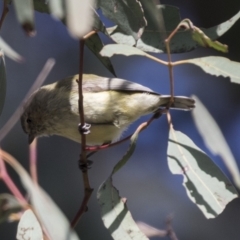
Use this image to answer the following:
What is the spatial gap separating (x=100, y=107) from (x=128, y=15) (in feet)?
2.87

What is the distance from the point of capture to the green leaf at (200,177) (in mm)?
1298

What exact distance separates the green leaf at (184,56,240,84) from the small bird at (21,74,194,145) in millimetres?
733

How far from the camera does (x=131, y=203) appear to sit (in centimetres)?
463

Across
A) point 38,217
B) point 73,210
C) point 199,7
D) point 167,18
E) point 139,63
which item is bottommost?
point 73,210

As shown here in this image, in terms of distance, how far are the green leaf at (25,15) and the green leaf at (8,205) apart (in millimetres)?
405

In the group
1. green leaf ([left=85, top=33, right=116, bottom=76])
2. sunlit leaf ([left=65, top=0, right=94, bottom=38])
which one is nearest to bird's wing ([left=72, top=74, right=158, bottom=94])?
green leaf ([left=85, top=33, right=116, bottom=76])

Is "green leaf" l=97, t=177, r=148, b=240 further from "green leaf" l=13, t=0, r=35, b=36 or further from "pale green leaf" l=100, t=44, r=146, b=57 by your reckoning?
"green leaf" l=13, t=0, r=35, b=36

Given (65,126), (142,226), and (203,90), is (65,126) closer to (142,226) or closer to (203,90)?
(142,226)

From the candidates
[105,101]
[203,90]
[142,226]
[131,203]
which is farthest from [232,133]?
[142,226]

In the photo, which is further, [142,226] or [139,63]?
[139,63]

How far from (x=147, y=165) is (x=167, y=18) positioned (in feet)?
12.2

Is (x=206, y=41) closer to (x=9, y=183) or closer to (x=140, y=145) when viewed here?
(x=9, y=183)

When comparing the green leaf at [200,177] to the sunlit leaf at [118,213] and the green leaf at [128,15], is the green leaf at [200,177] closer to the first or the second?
the sunlit leaf at [118,213]

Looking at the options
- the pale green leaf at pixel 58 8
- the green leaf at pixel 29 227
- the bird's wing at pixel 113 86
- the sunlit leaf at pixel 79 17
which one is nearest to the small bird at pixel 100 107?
the bird's wing at pixel 113 86
